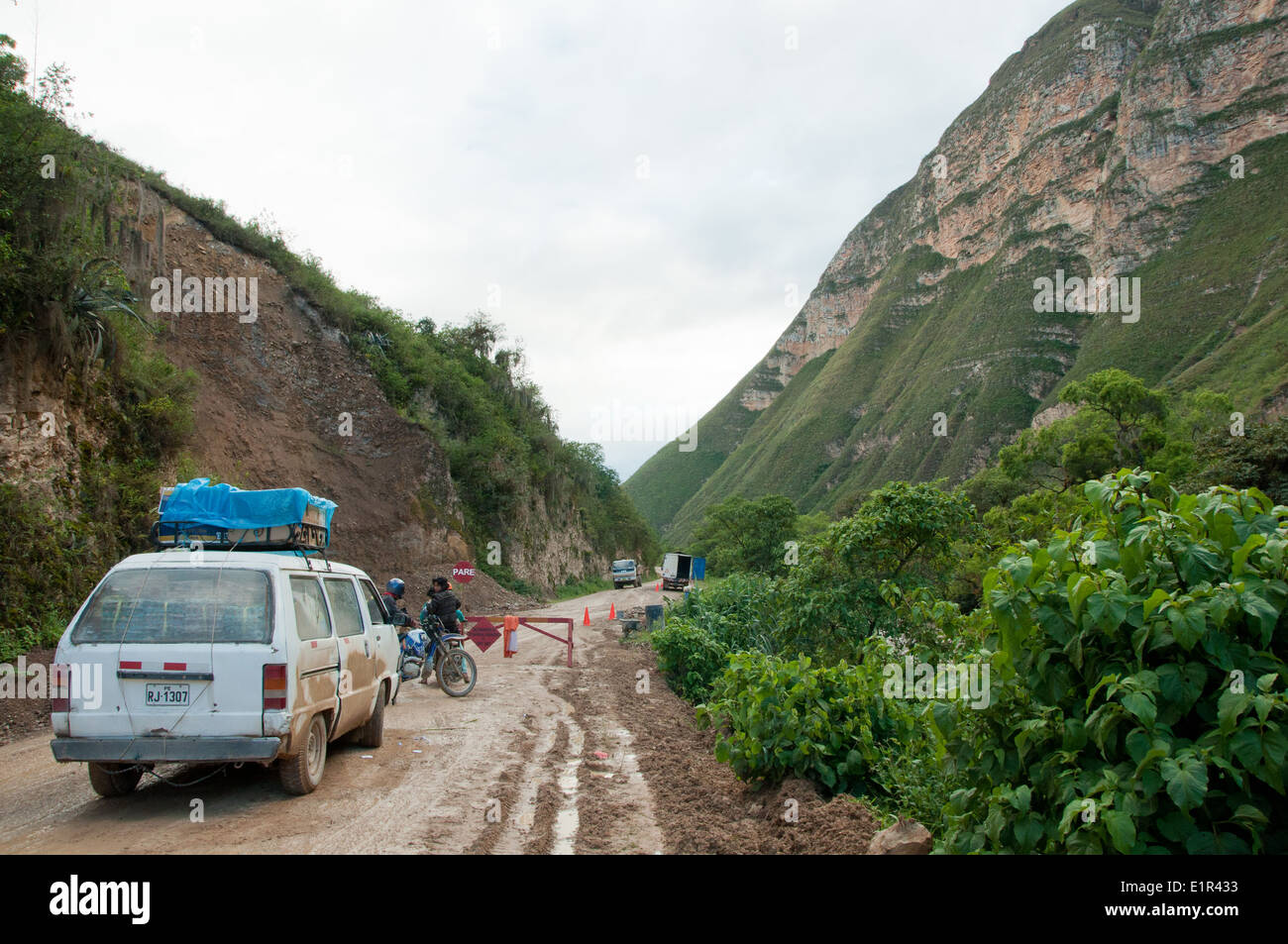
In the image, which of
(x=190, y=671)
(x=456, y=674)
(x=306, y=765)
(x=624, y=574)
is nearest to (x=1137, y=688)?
(x=306, y=765)

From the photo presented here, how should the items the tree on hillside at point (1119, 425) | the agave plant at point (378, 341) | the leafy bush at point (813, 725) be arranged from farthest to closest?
the tree on hillside at point (1119, 425)
the agave plant at point (378, 341)
the leafy bush at point (813, 725)

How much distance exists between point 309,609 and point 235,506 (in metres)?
1.40

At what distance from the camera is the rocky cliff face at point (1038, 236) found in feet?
282

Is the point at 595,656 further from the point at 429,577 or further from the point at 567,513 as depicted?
the point at 567,513

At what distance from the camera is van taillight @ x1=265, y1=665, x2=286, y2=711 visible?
5543mm

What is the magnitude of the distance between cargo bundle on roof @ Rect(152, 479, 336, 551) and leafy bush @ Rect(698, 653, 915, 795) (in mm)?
4369

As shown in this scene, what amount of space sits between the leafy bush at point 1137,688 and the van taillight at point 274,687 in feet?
14.8

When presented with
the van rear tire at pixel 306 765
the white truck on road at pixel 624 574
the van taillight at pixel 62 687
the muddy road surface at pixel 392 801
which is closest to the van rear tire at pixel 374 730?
the muddy road surface at pixel 392 801

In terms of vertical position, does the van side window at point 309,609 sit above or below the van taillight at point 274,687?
above

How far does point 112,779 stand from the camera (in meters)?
6.00

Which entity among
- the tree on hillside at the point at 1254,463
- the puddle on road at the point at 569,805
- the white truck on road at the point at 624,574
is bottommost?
the white truck on road at the point at 624,574

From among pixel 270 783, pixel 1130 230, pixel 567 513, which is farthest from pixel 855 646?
pixel 1130 230

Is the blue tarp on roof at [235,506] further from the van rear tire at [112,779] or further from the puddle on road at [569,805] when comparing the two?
the puddle on road at [569,805]

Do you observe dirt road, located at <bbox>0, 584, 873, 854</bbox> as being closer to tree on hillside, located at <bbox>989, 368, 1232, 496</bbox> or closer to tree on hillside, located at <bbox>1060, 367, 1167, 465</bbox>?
tree on hillside, located at <bbox>989, 368, 1232, 496</bbox>
